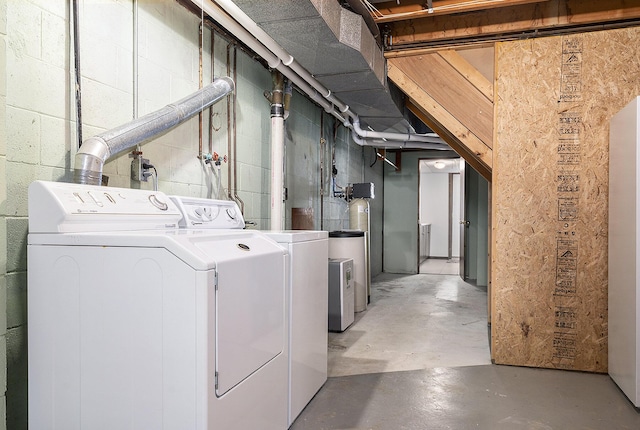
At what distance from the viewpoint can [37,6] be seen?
1645 millimetres

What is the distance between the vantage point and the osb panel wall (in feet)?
9.21

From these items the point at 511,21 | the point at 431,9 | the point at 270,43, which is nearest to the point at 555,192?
the point at 511,21

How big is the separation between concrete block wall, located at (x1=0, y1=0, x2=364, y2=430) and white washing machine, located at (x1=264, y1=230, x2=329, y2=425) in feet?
2.78

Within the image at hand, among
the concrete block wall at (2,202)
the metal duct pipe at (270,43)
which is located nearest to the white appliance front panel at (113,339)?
the concrete block wall at (2,202)

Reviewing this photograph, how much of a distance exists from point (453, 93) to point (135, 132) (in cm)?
235

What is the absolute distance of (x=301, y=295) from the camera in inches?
86.2

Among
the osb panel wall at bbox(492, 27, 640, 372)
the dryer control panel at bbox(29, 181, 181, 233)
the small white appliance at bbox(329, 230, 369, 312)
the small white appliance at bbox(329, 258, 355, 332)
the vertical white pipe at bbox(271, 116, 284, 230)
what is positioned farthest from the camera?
the small white appliance at bbox(329, 230, 369, 312)

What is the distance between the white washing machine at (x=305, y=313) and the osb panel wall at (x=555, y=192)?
4.43ft

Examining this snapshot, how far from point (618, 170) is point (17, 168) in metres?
3.14

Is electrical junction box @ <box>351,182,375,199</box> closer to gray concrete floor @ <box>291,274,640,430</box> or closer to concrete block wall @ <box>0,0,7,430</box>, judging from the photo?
gray concrete floor @ <box>291,274,640,430</box>

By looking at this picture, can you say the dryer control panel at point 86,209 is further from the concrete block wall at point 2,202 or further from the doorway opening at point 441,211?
the doorway opening at point 441,211

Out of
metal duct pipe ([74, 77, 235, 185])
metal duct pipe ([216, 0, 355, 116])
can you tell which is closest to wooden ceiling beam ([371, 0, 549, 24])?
metal duct pipe ([216, 0, 355, 116])

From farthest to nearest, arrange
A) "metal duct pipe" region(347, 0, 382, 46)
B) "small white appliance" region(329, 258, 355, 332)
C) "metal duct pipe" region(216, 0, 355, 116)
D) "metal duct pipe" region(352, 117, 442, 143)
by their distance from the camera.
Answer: "metal duct pipe" region(352, 117, 442, 143) < "small white appliance" region(329, 258, 355, 332) < "metal duct pipe" region(347, 0, 382, 46) < "metal duct pipe" region(216, 0, 355, 116)

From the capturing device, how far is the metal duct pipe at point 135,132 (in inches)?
66.7
